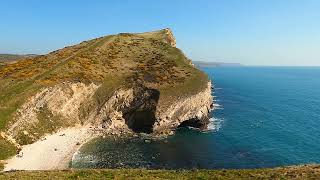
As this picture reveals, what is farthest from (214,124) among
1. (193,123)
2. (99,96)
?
(99,96)

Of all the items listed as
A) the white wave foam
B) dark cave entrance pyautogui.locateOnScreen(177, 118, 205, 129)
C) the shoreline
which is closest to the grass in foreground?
the shoreline

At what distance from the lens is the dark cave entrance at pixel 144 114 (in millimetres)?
94562

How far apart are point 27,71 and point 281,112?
8478 centimetres

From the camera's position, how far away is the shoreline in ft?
215

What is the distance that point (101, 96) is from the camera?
99938 millimetres

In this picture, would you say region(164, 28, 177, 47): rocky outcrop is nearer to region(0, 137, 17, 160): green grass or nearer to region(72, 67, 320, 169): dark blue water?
region(72, 67, 320, 169): dark blue water

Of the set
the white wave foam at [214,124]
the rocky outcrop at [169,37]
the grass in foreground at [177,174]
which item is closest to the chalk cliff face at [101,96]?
the white wave foam at [214,124]

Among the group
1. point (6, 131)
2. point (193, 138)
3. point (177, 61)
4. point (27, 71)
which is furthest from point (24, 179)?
point (177, 61)

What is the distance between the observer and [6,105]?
81.3m

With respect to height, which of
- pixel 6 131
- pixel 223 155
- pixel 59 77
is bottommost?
pixel 223 155

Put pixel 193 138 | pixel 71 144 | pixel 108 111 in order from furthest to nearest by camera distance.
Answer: pixel 108 111
pixel 193 138
pixel 71 144

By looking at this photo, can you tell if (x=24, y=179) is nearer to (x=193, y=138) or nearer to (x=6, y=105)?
(x=6, y=105)

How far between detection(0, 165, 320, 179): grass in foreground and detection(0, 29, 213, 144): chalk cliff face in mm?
40320

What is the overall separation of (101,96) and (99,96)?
22.1 inches
